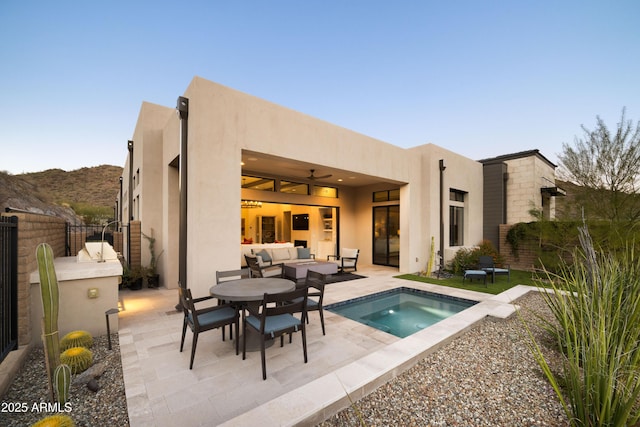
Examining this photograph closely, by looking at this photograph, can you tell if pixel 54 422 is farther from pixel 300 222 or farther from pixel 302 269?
pixel 300 222

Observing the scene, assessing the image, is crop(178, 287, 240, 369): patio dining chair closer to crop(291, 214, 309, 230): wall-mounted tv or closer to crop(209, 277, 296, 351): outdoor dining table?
crop(209, 277, 296, 351): outdoor dining table

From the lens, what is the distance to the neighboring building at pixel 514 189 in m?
11.1

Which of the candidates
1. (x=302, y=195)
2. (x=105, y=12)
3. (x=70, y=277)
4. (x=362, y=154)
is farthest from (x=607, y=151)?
(x=105, y=12)

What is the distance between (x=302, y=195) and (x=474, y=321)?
715cm

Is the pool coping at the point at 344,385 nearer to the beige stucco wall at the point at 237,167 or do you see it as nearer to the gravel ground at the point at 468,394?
the gravel ground at the point at 468,394

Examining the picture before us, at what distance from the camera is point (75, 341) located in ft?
10.2

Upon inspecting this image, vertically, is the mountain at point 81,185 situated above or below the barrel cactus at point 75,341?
above

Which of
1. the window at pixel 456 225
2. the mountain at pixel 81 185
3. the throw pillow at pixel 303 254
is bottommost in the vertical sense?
the throw pillow at pixel 303 254

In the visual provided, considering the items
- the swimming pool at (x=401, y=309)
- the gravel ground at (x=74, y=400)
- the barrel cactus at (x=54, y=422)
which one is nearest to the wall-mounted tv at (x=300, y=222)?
the swimming pool at (x=401, y=309)

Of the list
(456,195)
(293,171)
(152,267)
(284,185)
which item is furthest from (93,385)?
(456,195)

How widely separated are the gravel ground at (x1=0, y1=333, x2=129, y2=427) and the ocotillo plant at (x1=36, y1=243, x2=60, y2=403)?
0.59 ft

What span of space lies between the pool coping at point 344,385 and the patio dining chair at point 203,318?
1.28 meters

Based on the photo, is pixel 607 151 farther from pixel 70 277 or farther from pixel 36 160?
pixel 36 160

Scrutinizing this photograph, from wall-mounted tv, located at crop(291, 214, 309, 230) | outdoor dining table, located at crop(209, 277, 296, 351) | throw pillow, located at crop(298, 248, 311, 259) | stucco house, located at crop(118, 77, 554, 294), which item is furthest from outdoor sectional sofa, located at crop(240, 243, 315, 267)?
outdoor dining table, located at crop(209, 277, 296, 351)
